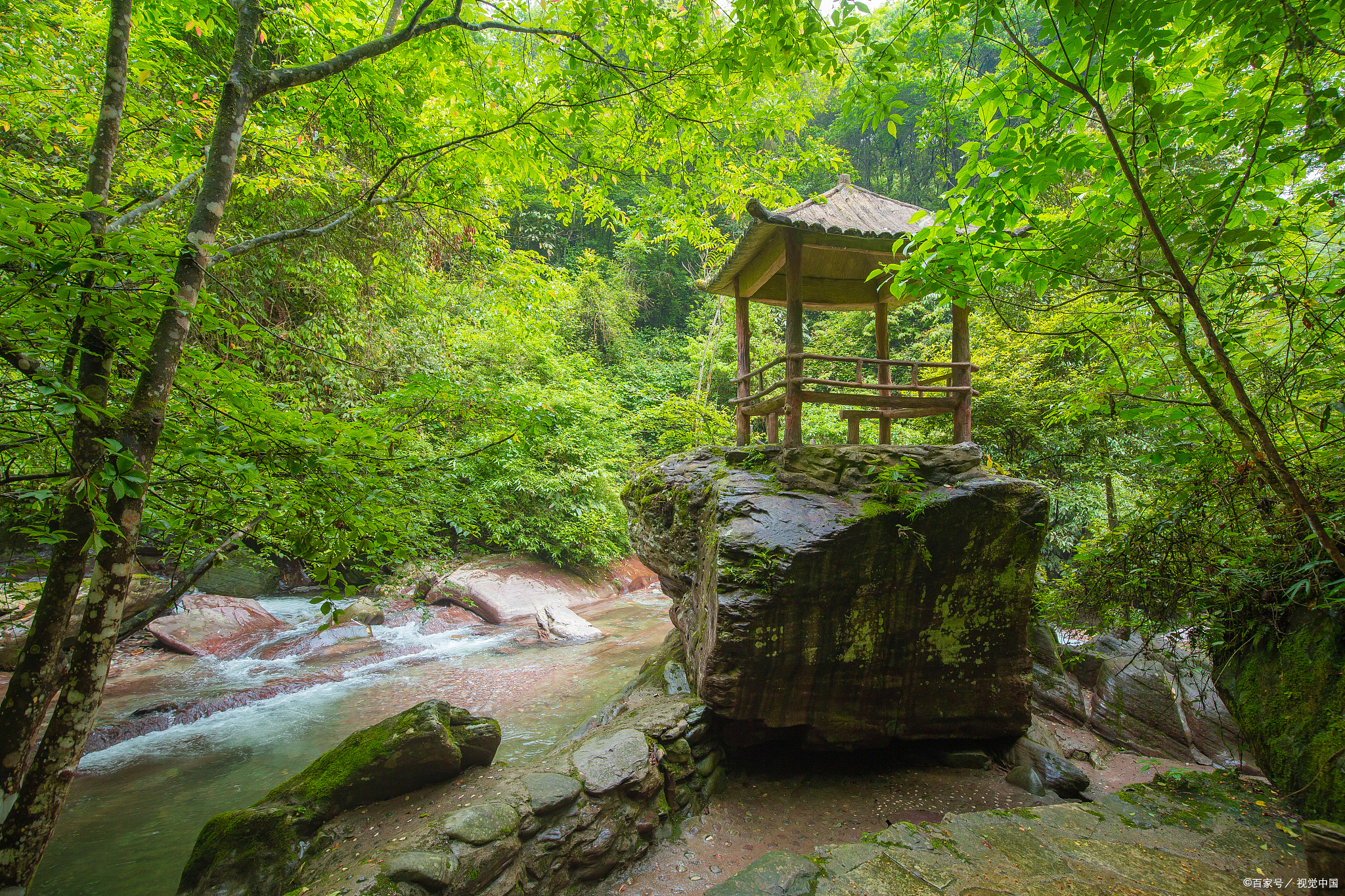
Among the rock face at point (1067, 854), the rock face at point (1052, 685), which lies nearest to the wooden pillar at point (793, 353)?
the rock face at point (1067, 854)

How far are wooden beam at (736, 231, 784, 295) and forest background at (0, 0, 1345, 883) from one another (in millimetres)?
462

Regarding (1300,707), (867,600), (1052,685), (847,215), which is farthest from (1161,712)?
(847,215)

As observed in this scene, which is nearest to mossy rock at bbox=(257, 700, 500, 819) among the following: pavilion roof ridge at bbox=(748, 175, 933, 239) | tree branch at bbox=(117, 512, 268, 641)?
tree branch at bbox=(117, 512, 268, 641)

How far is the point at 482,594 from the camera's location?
11.1 meters

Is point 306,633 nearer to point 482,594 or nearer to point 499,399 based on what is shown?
point 482,594

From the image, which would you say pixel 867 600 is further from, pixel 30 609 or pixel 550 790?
pixel 30 609

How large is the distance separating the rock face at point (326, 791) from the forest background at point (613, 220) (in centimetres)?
125

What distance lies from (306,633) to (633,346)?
15433 mm

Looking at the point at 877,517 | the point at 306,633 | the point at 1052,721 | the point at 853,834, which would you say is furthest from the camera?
the point at 306,633

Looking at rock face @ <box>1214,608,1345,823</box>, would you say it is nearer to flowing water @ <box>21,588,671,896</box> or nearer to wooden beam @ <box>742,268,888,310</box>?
wooden beam @ <box>742,268,888,310</box>

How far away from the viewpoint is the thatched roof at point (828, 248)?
5414mm

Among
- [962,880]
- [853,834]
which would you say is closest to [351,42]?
[962,880]

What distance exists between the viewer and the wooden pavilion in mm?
5477

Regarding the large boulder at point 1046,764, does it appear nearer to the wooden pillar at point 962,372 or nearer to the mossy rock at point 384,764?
the wooden pillar at point 962,372
